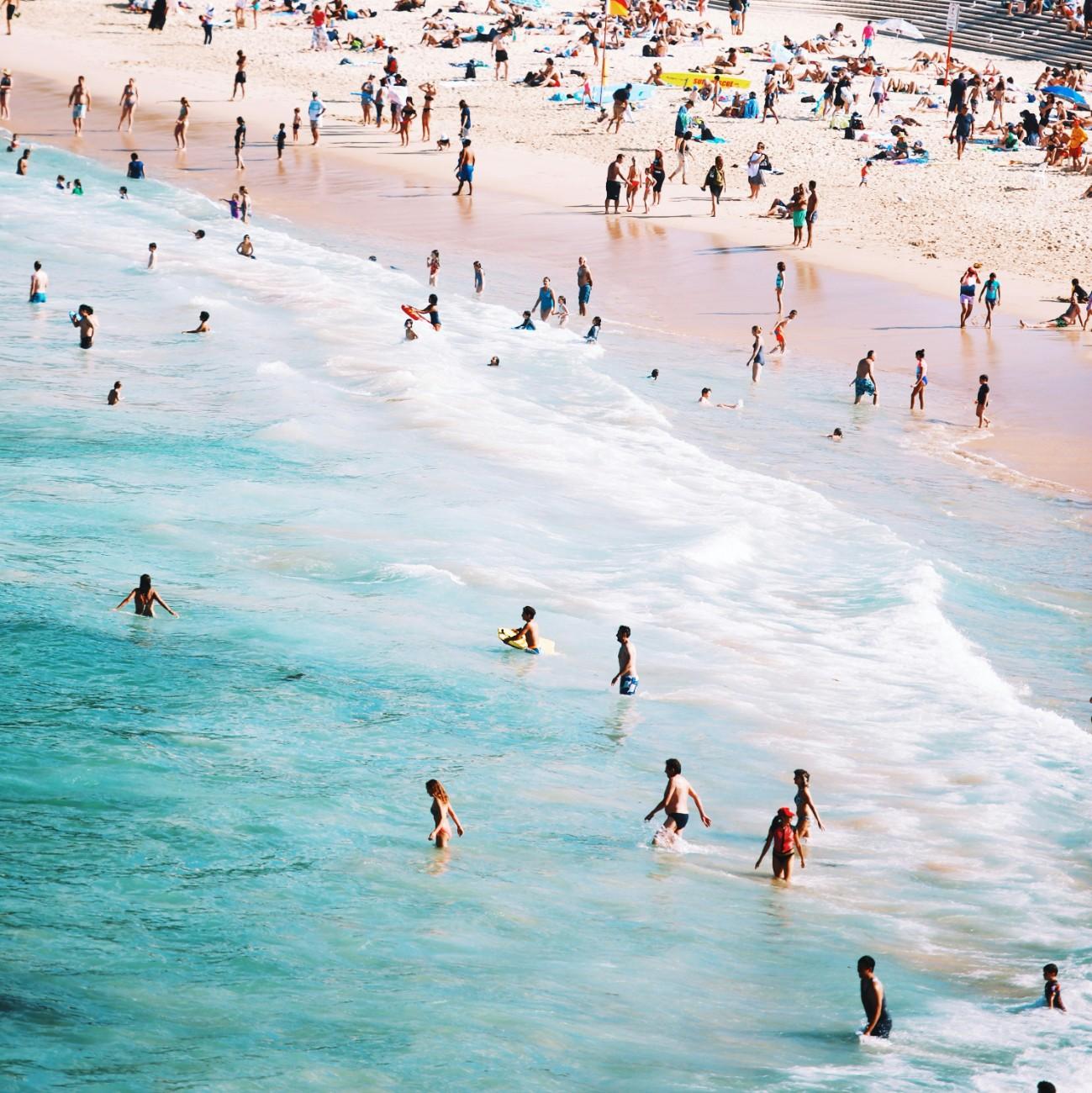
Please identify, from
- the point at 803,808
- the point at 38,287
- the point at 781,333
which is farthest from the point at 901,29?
the point at 803,808

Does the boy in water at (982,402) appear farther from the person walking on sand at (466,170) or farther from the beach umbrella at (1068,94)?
the beach umbrella at (1068,94)

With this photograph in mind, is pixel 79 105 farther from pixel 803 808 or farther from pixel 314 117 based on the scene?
pixel 803 808

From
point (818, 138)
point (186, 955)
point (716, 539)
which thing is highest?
point (818, 138)

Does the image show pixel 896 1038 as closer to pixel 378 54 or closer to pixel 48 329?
pixel 48 329

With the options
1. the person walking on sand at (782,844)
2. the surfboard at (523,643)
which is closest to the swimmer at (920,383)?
the surfboard at (523,643)

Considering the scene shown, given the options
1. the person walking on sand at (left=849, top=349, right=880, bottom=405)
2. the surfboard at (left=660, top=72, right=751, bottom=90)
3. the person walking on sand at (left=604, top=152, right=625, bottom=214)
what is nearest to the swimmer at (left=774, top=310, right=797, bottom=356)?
the person walking on sand at (left=849, top=349, right=880, bottom=405)

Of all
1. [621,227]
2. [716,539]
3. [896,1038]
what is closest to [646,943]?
[896,1038]
